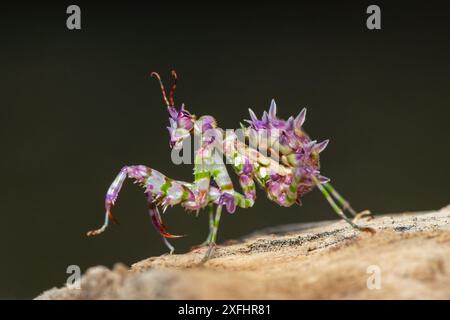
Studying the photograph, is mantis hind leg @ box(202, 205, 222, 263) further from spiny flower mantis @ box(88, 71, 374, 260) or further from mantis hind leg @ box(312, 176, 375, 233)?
mantis hind leg @ box(312, 176, 375, 233)

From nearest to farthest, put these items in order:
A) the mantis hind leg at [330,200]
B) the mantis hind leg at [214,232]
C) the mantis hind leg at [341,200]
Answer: the mantis hind leg at [341,200]
the mantis hind leg at [330,200]
the mantis hind leg at [214,232]

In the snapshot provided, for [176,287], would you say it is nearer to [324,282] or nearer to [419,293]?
[324,282]

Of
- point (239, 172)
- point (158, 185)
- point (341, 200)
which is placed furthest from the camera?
point (239, 172)

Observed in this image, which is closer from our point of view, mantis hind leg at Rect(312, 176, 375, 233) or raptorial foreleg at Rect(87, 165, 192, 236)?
mantis hind leg at Rect(312, 176, 375, 233)

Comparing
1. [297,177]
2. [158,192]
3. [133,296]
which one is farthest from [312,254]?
[133,296]

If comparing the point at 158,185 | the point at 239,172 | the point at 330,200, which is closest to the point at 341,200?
the point at 330,200

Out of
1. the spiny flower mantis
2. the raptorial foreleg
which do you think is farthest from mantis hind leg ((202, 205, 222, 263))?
the raptorial foreleg

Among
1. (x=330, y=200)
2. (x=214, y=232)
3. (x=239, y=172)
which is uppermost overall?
(x=239, y=172)

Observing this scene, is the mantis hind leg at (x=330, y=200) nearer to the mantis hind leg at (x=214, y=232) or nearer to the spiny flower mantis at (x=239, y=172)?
the spiny flower mantis at (x=239, y=172)

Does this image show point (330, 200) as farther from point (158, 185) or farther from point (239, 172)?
point (158, 185)

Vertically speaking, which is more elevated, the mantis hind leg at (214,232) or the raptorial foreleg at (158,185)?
the raptorial foreleg at (158,185)

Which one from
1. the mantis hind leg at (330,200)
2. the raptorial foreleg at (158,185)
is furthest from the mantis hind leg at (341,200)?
the raptorial foreleg at (158,185)
